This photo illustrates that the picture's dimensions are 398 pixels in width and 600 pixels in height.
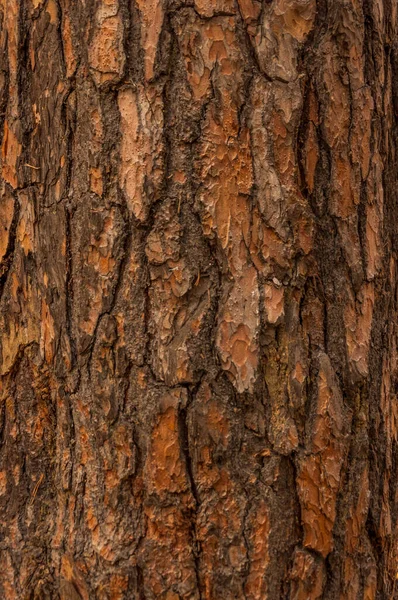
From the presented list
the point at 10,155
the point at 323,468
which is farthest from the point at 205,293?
the point at 10,155

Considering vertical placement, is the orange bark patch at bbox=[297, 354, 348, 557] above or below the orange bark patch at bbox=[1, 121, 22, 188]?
below

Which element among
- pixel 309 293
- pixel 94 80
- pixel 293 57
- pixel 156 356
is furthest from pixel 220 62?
pixel 156 356

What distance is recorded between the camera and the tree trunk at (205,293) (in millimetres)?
1673

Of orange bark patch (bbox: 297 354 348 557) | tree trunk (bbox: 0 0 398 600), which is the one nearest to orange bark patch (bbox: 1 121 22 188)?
tree trunk (bbox: 0 0 398 600)

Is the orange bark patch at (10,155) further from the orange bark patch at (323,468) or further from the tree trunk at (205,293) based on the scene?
the orange bark patch at (323,468)

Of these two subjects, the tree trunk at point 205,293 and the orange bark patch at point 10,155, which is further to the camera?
the orange bark patch at point 10,155

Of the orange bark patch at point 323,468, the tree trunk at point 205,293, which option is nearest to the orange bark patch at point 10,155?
the tree trunk at point 205,293

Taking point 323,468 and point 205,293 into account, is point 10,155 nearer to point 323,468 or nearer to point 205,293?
point 205,293

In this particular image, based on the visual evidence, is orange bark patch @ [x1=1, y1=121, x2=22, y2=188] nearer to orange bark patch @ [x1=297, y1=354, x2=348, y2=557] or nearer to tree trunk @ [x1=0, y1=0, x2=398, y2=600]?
tree trunk @ [x1=0, y1=0, x2=398, y2=600]

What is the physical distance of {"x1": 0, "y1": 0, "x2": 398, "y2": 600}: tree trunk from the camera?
65.9 inches

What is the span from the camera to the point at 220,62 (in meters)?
1.66

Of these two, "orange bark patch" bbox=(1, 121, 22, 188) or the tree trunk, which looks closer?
the tree trunk

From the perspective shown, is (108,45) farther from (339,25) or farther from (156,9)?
(339,25)

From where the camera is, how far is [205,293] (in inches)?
66.1
